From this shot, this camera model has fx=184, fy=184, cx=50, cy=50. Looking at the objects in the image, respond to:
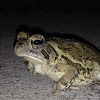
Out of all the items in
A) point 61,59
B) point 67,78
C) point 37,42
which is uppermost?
point 37,42

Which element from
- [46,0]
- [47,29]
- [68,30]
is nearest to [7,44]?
[47,29]

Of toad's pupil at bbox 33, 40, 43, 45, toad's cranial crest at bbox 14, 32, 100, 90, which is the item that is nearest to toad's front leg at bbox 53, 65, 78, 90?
toad's cranial crest at bbox 14, 32, 100, 90

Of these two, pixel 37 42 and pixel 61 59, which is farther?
pixel 61 59

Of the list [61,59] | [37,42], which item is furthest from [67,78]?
[37,42]

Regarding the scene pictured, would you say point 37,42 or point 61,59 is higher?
point 37,42

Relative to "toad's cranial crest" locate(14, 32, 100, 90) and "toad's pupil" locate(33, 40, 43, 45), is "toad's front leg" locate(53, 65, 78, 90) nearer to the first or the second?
"toad's cranial crest" locate(14, 32, 100, 90)

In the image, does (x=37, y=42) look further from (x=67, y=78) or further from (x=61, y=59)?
(x=67, y=78)

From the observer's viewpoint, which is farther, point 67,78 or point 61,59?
point 61,59
